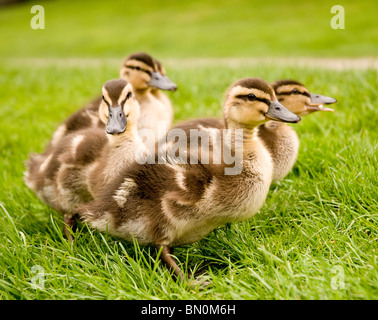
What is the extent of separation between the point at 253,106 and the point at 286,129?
59 centimetres

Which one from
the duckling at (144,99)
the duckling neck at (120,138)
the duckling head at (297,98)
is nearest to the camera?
the duckling neck at (120,138)

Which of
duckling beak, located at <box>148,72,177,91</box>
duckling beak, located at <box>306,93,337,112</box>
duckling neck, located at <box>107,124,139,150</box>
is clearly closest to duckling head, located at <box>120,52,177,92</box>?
duckling beak, located at <box>148,72,177,91</box>

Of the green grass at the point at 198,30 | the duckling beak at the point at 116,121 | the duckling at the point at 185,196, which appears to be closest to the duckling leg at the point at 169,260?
the duckling at the point at 185,196

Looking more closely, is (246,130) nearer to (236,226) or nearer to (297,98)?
(236,226)

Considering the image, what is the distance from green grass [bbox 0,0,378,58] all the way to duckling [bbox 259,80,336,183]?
5564 millimetres

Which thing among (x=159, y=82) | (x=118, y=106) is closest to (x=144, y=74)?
(x=159, y=82)

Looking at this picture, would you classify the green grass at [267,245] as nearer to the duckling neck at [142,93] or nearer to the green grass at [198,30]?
the duckling neck at [142,93]

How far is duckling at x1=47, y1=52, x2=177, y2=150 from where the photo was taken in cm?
274

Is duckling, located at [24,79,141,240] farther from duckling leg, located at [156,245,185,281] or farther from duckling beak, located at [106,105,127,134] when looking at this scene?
duckling leg, located at [156,245,185,281]

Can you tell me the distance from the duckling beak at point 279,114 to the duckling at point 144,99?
905mm

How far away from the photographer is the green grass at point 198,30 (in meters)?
9.64

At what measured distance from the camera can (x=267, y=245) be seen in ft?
6.19

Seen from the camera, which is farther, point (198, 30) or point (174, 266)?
point (198, 30)
